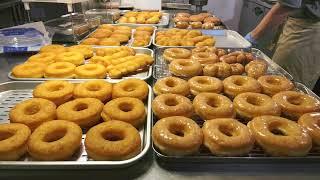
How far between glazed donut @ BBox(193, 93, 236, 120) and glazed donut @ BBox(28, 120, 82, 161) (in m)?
0.57

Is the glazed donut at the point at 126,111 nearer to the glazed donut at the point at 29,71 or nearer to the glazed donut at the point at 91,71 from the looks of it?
the glazed donut at the point at 91,71

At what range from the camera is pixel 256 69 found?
1.70m

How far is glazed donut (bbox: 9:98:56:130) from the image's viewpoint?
A: 1.15 metres

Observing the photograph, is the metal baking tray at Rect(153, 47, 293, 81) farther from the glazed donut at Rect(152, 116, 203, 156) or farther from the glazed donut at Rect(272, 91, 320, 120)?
the glazed donut at Rect(152, 116, 203, 156)

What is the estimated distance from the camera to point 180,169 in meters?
0.97

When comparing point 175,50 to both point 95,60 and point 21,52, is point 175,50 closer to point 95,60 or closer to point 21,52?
point 95,60

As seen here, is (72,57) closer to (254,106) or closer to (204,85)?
(204,85)

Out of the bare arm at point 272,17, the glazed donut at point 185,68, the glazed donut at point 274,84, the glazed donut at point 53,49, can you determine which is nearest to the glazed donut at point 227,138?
the glazed donut at point 274,84

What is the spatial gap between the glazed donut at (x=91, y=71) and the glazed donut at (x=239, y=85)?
2.50 ft

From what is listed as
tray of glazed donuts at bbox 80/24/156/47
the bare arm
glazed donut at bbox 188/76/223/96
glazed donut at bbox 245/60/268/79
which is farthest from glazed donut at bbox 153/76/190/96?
the bare arm

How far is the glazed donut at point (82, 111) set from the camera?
3.85 ft

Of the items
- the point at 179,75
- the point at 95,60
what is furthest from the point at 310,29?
the point at 95,60

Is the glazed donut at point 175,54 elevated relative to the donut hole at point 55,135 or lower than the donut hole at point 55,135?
elevated

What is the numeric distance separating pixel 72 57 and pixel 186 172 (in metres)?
1.24
